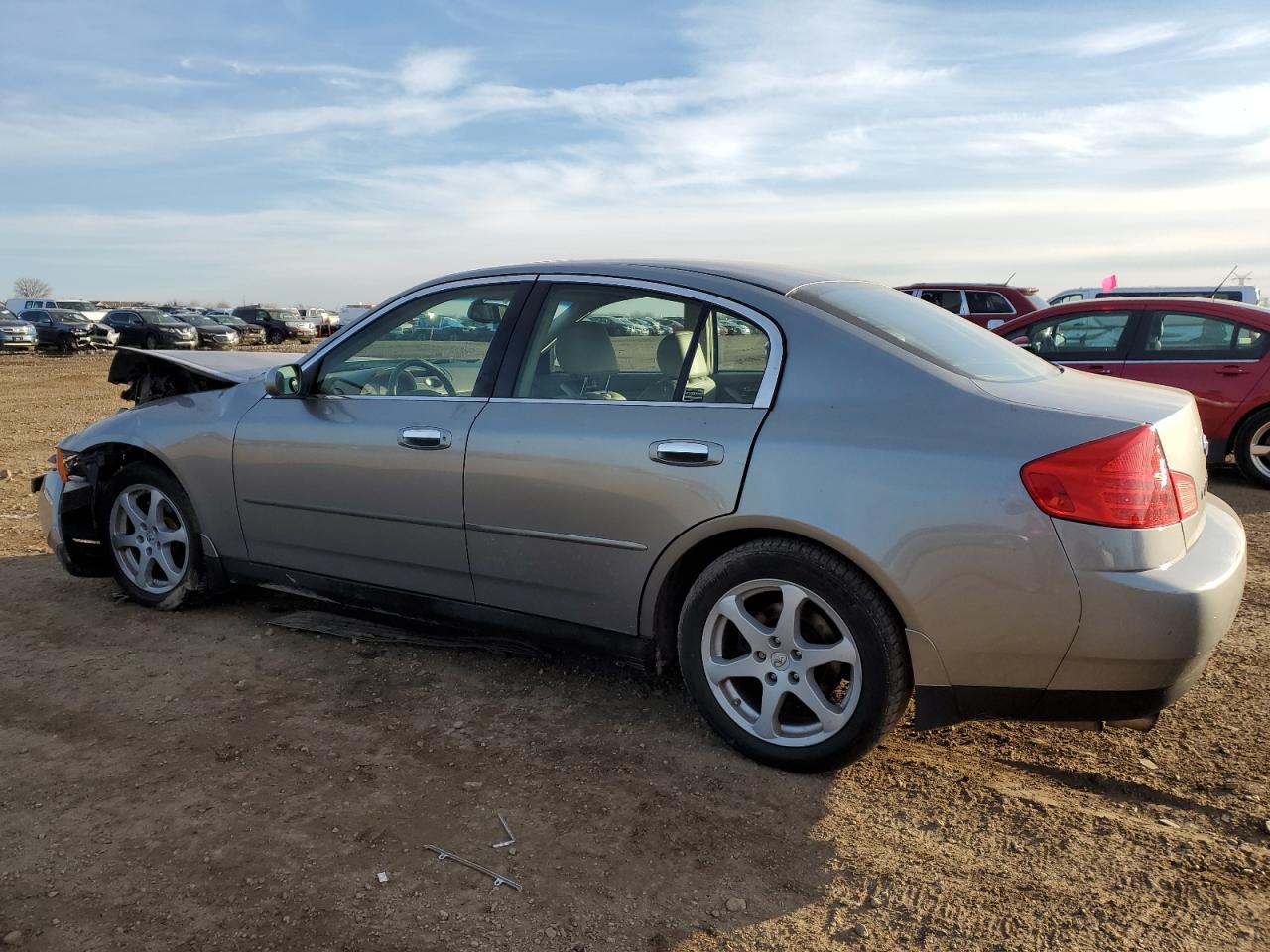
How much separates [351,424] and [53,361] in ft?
96.6

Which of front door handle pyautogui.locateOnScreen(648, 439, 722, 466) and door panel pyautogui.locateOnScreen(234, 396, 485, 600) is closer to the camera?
front door handle pyautogui.locateOnScreen(648, 439, 722, 466)

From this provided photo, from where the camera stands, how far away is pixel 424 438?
362 cm

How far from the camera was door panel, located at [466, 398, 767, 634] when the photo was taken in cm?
305

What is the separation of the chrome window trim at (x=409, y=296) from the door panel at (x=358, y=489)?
20cm

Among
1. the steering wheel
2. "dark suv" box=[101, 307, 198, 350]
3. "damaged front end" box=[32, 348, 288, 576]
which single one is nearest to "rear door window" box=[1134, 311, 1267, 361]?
the steering wheel

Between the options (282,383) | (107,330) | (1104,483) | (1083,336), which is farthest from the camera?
(107,330)

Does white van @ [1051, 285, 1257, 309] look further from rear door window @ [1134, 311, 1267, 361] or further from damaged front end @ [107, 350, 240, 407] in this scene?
damaged front end @ [107, 350, 240, 407]

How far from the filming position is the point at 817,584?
2852mm

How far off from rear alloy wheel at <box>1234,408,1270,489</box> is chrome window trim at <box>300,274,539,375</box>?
260 inches

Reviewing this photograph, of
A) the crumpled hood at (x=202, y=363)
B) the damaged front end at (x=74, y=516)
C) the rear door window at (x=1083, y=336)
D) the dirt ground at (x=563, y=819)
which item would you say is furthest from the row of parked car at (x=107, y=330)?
the dirt ground at (x=563, y=819)

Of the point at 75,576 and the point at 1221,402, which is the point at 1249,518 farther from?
the point at 75,576

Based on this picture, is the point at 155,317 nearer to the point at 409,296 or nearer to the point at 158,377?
the point at 158,377

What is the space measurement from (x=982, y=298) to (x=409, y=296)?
14.6 m

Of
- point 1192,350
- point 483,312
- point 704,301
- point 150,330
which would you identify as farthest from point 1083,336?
point 150,330
